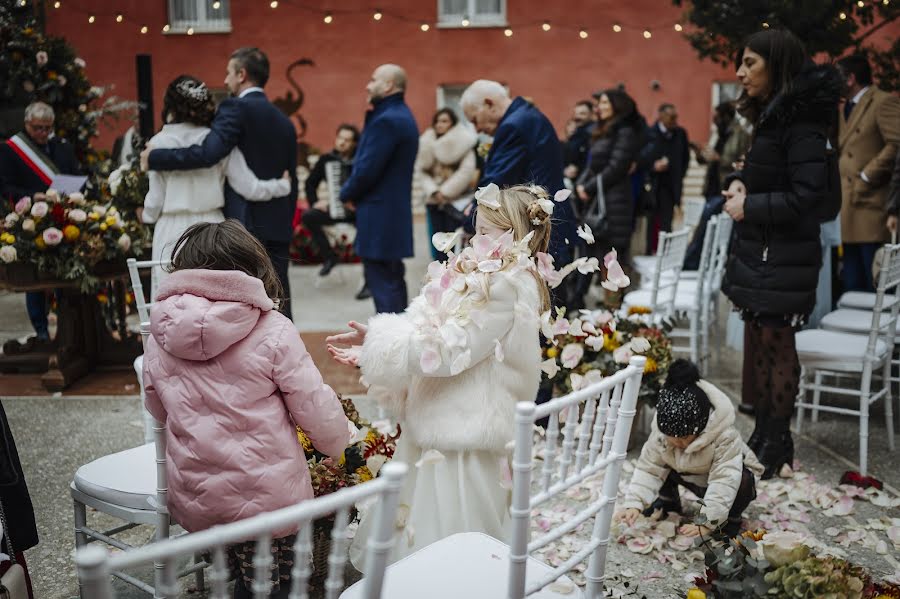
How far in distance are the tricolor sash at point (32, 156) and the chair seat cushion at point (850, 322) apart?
4.73 metres

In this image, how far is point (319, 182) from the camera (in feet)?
27.7

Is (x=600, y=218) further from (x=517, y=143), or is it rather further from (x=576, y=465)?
(x=576, y=465)

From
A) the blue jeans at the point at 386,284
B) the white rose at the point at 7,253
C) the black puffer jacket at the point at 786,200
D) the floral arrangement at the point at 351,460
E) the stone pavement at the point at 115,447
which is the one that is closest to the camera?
the floral arrangement at the point at 351,460

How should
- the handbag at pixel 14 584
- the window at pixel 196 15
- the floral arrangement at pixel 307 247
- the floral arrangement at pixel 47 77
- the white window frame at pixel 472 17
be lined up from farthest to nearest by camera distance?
the white window frame at pixel 472 17 < the window at pixel 196 15 < the floral arrangement at pixel 307 247 < the floral arrangement at pixel 47 77 < the handbag at pixel 14 584

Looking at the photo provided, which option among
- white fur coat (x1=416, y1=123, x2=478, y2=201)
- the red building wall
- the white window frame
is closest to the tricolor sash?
white fur coat (x1=416, y1=123, x2=478, y2=201)

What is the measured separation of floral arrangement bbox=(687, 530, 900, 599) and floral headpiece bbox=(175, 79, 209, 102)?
3326mm

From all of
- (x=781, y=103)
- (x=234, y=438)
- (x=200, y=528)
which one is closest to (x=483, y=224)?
(x=234, y=438)

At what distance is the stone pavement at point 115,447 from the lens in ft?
9.62

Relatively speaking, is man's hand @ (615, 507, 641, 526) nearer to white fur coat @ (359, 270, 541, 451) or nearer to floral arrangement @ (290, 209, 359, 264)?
white fur coat @ (359, 270, 541, 451)

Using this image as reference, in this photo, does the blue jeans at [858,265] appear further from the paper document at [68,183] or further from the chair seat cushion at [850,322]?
the paper document at [68,183]

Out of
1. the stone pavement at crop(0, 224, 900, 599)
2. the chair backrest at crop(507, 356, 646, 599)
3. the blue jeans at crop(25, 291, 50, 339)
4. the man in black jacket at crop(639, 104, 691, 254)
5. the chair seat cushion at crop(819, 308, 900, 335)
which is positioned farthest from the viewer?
the man in black jacket at crop(639, 104, 691, 254)

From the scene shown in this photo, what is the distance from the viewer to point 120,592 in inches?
110

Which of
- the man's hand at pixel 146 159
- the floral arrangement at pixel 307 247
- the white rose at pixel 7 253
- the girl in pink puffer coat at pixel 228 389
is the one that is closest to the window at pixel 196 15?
the floral arrangement at pixel 307 247

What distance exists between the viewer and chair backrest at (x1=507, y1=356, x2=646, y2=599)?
5.37 feet
